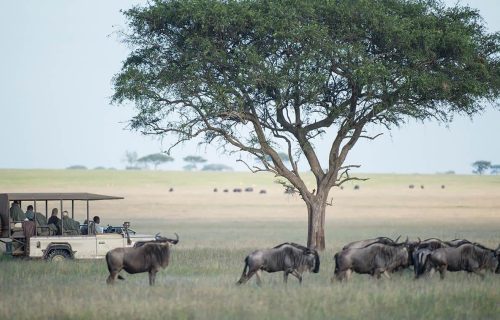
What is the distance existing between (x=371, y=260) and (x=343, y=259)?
688 millimetres

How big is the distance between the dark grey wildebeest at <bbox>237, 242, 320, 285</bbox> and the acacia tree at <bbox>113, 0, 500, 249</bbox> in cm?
1247

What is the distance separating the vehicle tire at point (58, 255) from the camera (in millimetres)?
30250

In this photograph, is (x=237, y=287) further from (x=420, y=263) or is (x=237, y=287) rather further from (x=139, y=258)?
(x=420, y=263)

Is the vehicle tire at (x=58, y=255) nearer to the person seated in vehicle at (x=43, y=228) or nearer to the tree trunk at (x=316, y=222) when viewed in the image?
the person seated in vehicle at (x=43, y=228)

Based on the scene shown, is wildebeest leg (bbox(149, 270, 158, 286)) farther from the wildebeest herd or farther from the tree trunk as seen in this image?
the tree trunk

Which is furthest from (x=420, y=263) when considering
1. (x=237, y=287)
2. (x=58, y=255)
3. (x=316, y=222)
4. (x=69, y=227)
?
(x=316, y=222)

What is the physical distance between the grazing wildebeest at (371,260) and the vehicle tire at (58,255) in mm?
9258

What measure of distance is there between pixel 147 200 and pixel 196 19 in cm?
6955

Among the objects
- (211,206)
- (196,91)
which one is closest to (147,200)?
(211,206)

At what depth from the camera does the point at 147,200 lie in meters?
105

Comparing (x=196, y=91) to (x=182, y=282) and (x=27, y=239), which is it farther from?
(x=182, y=282)

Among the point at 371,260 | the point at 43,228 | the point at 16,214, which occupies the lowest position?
the point at 371,260

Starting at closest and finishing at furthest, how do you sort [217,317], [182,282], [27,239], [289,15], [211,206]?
[217,317], [182,282], [27,239], [289,15], [211,206]

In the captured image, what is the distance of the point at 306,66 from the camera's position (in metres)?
37.4
